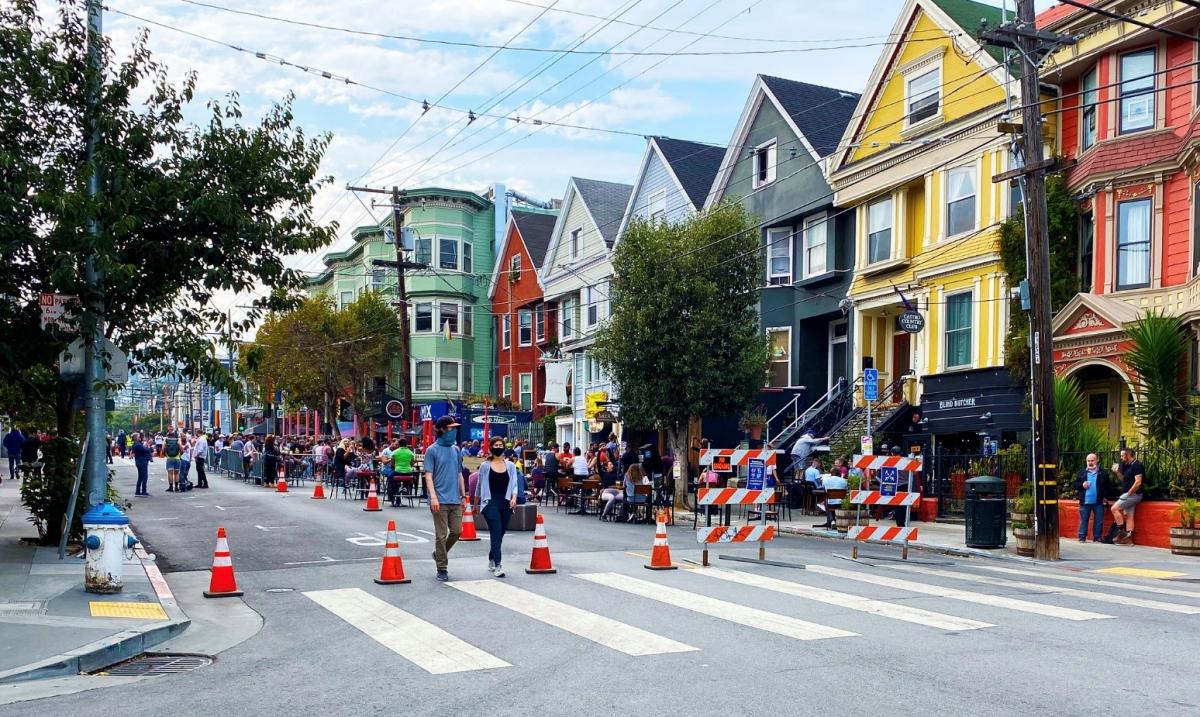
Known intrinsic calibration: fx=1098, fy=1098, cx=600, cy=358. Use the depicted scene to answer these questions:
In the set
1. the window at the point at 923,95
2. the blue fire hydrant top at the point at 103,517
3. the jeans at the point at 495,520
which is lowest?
the jeans at the point at 495,520

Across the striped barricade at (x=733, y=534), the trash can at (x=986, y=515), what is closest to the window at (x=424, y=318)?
the trash can at (x=986, y=515)

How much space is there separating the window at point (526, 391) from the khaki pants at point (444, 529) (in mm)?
36909

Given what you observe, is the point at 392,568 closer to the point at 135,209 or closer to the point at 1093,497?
the point at 135,209

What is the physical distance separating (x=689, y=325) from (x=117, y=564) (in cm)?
1696

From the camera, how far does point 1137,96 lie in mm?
22578

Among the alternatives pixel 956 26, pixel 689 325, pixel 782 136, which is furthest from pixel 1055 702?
pixel 782 136

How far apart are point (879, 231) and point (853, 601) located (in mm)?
19688

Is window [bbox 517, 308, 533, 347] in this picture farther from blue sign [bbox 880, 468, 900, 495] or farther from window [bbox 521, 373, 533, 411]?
blue sign [bbox 880, 468, 900, 495]

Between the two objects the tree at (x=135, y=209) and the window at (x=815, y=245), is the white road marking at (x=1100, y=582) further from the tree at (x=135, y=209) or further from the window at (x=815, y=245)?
the window at (x=815, y=245)

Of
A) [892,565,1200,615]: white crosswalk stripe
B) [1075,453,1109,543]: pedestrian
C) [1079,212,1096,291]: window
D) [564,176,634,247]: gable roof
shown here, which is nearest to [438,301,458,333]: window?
[564,176,634,247]: gable roof

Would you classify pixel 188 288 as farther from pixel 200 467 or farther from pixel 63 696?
pixel 200 467

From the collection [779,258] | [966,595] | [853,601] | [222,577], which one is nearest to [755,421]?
[779,258]

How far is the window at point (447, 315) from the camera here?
2196 inches

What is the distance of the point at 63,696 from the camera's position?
300 inches
